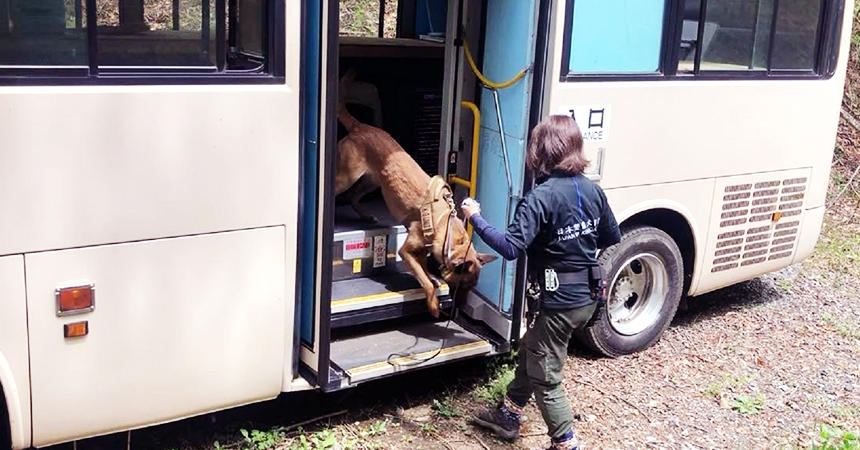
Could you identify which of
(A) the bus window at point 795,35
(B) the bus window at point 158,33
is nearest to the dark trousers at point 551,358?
(B) the bus window at point 158,33

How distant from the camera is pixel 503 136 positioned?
482 centimetres

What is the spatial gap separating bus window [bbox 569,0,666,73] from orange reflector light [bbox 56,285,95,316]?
268 cm

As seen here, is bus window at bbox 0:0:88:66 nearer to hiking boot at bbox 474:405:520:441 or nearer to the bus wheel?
hiking boot at bbox 474:405:520:441

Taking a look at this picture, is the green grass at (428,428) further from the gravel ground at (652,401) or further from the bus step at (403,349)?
the bus step at (403,349)

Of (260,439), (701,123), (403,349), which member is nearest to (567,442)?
(403,349)

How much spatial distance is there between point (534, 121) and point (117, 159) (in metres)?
2.07

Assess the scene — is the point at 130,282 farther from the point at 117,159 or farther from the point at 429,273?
the point at 429,273

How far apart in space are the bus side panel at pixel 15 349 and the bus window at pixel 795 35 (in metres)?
4.64

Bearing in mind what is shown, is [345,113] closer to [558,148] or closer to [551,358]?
[558,148]

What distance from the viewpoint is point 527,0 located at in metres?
4.52

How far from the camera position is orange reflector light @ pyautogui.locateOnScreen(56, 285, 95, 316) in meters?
3.52

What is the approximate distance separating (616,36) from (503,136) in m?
0.90

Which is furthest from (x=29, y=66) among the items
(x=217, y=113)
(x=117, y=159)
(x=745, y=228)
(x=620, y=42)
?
(x=745, y=228)

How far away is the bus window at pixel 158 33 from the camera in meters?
3.51
